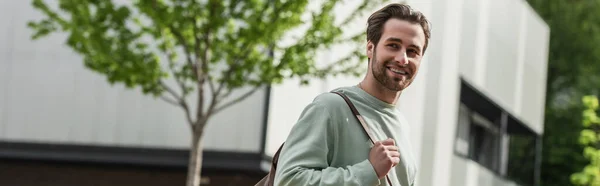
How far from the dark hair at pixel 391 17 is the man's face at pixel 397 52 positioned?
1 cm

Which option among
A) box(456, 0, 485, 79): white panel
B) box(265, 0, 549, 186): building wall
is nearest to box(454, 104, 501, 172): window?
box(265, 0, 549, 186): building wall

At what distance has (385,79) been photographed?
337 cm

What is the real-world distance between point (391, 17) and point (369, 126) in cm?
30

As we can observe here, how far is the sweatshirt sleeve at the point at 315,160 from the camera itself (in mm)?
3195

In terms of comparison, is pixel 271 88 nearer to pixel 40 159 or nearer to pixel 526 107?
pixel 40 159

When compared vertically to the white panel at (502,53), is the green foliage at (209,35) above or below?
below

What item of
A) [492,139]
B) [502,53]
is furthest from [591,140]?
[492,139]

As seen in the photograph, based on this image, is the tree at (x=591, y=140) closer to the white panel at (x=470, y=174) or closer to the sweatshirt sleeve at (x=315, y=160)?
the white panel at (x=470, y=174)

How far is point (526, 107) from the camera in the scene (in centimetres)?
3194

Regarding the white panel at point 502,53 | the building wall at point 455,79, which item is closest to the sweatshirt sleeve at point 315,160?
the building wall at point 455,79

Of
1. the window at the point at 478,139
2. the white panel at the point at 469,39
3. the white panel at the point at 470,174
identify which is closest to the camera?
the white panel at the point at 469,39

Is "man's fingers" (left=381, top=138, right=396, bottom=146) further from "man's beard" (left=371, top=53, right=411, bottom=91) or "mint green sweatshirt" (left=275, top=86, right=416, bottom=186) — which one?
"man's beard" (left=371, top=53, right=411, bottom=91)

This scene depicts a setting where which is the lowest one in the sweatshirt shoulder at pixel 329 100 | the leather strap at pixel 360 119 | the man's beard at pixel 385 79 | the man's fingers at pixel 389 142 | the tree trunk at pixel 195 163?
the tree trunk at pixel 195 163

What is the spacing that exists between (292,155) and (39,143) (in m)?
17.0
